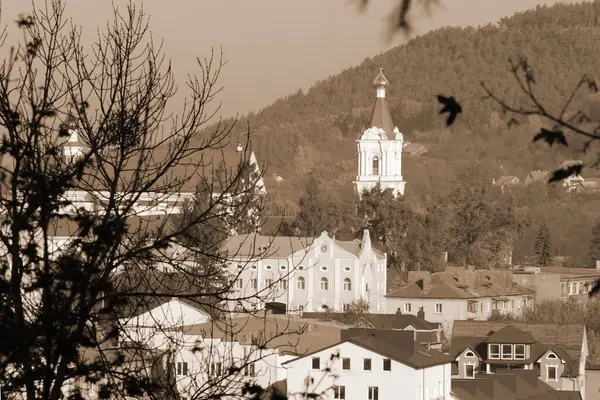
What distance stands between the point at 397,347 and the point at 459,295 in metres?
29.6

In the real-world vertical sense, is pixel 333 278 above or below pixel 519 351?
above

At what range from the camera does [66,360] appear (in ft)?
29.8

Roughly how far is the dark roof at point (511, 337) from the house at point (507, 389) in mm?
5659

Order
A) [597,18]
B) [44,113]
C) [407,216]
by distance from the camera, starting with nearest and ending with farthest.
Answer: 1. [44,113]
2. [407,216]
3. [597,18]

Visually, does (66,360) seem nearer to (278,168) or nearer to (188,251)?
(188,251)

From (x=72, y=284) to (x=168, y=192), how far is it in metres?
3.19

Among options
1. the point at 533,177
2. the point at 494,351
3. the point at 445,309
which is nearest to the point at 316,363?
the point at 494,351

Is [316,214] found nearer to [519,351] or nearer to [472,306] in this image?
[472,306]

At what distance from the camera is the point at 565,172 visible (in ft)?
16.4

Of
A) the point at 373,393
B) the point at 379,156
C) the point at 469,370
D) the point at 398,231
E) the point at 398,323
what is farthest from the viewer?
the point at 379,156

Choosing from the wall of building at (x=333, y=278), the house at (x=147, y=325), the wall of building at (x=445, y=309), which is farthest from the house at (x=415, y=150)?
the house at (x=147, y=325)

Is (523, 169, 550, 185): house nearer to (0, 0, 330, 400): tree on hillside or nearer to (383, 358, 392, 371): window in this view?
A: (383, 358, 392, 371): window

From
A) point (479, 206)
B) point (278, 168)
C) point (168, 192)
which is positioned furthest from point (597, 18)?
point (168, 192)

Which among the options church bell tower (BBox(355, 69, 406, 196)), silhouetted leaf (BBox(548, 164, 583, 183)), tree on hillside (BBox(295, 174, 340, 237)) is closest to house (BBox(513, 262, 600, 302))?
tree on hillside (BBox(295, 174, 340, 237))
